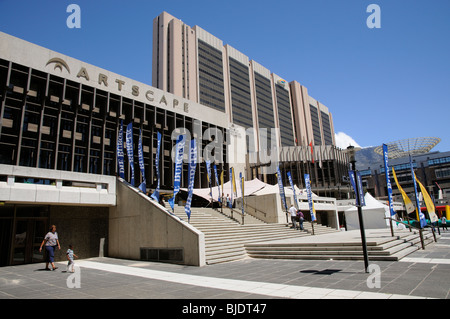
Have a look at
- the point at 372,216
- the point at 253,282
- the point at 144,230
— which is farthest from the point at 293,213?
the point at 253,282

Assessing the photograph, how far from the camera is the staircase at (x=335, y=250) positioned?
10.4 metres

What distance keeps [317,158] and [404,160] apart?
61435 mm

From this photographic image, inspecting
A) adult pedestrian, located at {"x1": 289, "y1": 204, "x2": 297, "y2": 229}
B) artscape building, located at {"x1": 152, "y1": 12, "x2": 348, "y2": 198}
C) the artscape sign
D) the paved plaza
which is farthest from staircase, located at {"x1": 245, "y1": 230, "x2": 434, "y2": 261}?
artscape building, located at {"x1": 152, "y1": 12, "x2": 348, "y2": 198}

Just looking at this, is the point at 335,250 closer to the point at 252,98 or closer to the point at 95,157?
the point at 95,157

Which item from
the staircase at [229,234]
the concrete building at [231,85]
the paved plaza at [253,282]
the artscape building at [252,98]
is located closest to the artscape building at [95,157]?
the artscape building at [252,98]

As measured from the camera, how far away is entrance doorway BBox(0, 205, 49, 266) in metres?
13.1

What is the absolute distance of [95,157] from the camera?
30656mm

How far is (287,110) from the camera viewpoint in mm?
124500

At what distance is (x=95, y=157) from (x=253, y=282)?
2821 centimetres

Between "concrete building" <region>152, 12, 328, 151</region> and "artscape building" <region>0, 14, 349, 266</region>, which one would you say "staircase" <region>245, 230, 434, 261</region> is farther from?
"concrete building" <region>152, 12, 328, 151</region>

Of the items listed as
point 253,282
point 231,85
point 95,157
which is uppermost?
point 231,85

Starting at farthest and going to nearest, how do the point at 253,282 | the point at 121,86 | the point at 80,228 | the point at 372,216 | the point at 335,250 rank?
Answer: 1. the point at 121,86
2. the point at 372,216
3. the point at 80,228
4. the point at 335,250
5. the point at 253,282

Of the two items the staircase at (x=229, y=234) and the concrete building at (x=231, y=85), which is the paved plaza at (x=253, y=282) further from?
the concrete building at (x=231, y=85)

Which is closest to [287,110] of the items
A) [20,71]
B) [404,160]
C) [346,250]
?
[404,160]
